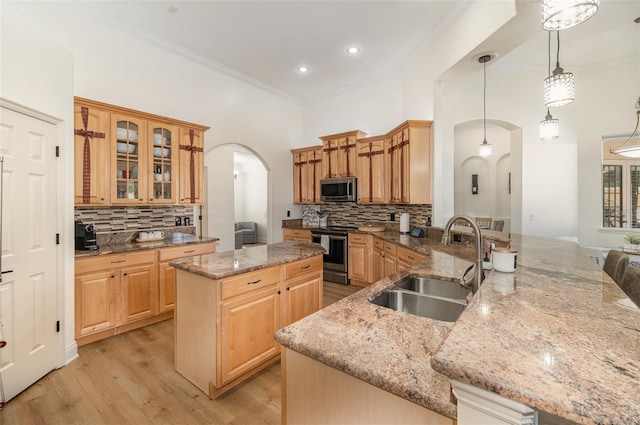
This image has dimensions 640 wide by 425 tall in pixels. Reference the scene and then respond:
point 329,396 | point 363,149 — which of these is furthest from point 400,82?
point 329,396

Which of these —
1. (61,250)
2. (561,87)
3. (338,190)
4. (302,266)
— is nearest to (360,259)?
(338,190)

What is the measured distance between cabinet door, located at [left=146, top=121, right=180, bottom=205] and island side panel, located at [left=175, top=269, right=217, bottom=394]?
1.62 m

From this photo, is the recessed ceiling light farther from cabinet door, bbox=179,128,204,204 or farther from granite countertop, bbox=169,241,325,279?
granite countertop, bbox=169,241,325,279

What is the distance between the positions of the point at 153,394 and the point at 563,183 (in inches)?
227

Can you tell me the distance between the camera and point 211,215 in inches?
234

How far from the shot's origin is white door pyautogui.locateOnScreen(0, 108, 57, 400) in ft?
6.46

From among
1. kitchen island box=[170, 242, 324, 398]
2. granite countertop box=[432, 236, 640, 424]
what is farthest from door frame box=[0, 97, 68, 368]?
granite countertop box=[432, 236, 640, 424]

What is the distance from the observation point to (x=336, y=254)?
4.74 meters

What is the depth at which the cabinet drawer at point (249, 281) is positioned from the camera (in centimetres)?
196

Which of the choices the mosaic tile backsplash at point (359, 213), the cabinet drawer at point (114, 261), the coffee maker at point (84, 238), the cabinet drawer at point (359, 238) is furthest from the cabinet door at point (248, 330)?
the mosaic tile backsplash at point (359, 213)

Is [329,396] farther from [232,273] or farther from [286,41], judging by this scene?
[286,41]

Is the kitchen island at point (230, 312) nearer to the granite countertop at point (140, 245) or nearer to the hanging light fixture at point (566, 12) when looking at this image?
the granite countertop at point (140, 245)

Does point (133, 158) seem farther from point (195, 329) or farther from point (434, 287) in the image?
point (434, 287)

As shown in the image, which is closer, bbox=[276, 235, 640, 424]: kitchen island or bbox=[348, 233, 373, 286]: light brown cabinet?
bbox=[276, 235, 640, 424]: kitchen island
